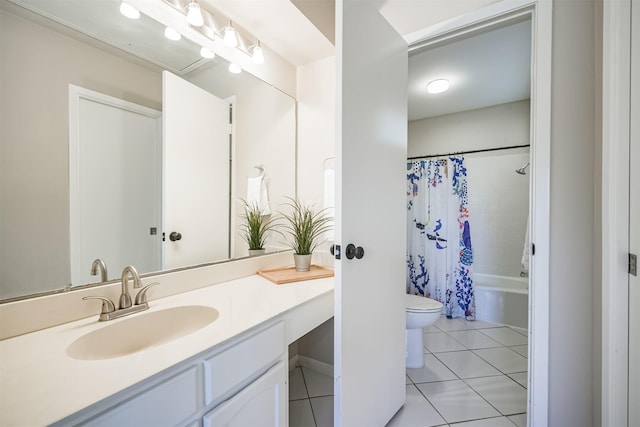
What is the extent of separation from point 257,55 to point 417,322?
2.01 meters

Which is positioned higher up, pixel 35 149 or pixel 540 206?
pixel 35 149

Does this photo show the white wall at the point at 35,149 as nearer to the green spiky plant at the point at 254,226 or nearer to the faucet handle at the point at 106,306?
the faucet handle at the point at 106,306

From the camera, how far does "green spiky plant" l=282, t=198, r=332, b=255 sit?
1.59 metres

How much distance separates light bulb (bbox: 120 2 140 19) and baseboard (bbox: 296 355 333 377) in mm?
2088

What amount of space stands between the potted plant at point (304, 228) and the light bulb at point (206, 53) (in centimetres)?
94

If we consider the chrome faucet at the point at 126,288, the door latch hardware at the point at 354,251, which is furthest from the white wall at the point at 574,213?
the chrome faucet at the point at 126,288

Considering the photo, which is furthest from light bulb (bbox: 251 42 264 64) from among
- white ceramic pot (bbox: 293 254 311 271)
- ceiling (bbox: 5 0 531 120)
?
white ceramic pot (bbox: 293 254 311 271)

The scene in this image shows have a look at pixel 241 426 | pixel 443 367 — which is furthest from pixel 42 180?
pixel 443 367

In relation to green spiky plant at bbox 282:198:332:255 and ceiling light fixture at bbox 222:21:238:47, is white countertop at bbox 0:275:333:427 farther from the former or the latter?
ceiling light fixture at bbox 222:21:238:47

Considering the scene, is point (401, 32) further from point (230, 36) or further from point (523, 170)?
point (523, 170)

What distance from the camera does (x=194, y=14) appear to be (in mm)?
1215

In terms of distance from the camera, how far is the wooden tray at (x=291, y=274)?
136 cm

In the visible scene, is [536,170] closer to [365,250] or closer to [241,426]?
[365,250]

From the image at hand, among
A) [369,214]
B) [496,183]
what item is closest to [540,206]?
[369,214]
